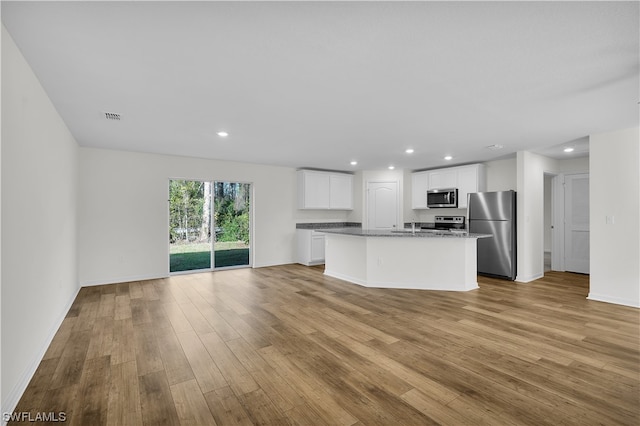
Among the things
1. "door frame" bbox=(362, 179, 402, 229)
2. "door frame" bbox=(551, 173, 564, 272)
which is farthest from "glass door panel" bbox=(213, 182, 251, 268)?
"door frame" bbox=(551, 173, 564, 272)

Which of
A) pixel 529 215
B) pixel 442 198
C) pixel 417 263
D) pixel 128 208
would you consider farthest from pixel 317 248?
pixel 529 215

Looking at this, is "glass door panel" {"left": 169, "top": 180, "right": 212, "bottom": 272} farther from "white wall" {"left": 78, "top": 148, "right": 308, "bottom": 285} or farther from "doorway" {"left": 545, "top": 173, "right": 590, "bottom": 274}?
"doorway" {"left": 545, "top": 173, "right": 590, "bottom": 274}

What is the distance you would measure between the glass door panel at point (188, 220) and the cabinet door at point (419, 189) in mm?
4831

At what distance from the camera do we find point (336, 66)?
229 cm

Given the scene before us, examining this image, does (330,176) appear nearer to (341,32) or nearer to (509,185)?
(509,185)

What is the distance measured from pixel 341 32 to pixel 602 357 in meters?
3.34

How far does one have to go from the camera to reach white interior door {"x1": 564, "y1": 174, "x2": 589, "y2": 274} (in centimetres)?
604

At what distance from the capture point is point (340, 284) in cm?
516

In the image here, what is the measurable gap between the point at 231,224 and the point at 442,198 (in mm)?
4737

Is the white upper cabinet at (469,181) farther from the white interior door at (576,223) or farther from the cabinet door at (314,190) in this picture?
the cabinet door at (314,190)

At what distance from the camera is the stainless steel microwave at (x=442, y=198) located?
6.54 m

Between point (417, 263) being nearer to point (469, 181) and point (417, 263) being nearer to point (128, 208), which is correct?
point (469, 181)

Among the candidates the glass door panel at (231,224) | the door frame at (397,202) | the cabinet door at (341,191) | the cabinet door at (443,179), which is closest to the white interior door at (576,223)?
the cabinet door at (443,179)

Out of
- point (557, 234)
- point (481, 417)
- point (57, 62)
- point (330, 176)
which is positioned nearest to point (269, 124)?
point (57, 62)
